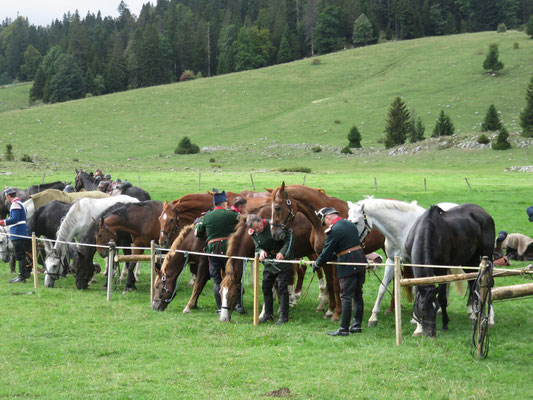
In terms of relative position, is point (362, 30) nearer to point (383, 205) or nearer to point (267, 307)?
point (383, 205)

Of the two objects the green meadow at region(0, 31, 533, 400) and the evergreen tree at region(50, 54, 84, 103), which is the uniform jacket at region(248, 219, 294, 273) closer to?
the green meadow at region(0, 31, 533, 400)

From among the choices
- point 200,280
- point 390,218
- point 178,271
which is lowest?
point 200,280

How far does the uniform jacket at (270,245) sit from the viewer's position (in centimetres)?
1120

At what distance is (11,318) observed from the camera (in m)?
11.7

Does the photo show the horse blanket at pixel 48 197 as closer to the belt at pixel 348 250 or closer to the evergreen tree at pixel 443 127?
the belt at pixel 348 250

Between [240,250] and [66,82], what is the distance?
120658 millimetres

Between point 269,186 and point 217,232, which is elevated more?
point 217,232

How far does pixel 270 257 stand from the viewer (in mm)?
11516

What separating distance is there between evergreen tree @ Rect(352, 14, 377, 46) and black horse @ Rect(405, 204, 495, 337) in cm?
13574

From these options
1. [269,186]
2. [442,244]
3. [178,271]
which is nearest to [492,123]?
[269,186]

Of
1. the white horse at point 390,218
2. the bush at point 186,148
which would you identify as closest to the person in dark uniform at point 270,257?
the white horse at point 390,218

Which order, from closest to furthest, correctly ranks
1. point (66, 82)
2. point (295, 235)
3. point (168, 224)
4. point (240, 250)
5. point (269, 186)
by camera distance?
point (240, 250) → point (295, 235) → point (168, 224) → point (269, 186) → point (66, 82)

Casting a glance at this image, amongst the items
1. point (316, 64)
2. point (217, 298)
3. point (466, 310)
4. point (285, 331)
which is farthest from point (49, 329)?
point (316, 64)

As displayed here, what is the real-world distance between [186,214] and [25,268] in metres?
5.11
